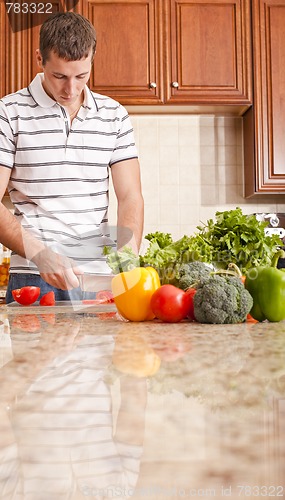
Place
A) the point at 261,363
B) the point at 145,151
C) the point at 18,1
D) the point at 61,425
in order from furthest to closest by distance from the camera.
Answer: the point at 145,151 < the point at 18,1 < the point at 261,363 < the point at 61,425

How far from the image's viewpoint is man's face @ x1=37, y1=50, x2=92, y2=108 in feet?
6.27

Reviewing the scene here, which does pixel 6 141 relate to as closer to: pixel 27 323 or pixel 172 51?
pixel 27 323

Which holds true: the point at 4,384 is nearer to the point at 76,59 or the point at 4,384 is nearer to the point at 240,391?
the point at 240,391

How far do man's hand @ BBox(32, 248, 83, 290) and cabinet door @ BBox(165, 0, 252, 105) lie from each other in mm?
1813

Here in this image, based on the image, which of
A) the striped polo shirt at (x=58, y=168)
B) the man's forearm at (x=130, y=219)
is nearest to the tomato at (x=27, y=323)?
the striped polo shirt at (x=58, y=168)

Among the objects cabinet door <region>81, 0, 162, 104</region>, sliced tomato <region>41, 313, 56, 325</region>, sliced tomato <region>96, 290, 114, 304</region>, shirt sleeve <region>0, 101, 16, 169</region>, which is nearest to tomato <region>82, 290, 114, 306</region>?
sliced tomato <region>96, 290, 114, 304</region>

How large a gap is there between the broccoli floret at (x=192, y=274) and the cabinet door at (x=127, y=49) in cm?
212

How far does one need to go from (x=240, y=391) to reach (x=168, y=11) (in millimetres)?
3090

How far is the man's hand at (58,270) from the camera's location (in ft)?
4.95

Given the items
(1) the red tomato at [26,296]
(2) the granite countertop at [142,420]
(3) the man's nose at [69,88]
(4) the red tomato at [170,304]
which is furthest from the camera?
(3) the man's nose at [69,88]

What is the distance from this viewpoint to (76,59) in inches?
74.4

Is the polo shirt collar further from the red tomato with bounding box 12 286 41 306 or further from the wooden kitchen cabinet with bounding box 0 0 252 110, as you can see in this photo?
the wooden kitchen cabinet with bounding box 0 0 252 110

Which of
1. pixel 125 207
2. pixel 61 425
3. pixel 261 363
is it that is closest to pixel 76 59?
pixel 125 207

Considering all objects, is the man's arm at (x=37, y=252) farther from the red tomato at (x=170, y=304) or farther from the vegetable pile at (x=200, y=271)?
the red tomato at (x=170, y=304)
